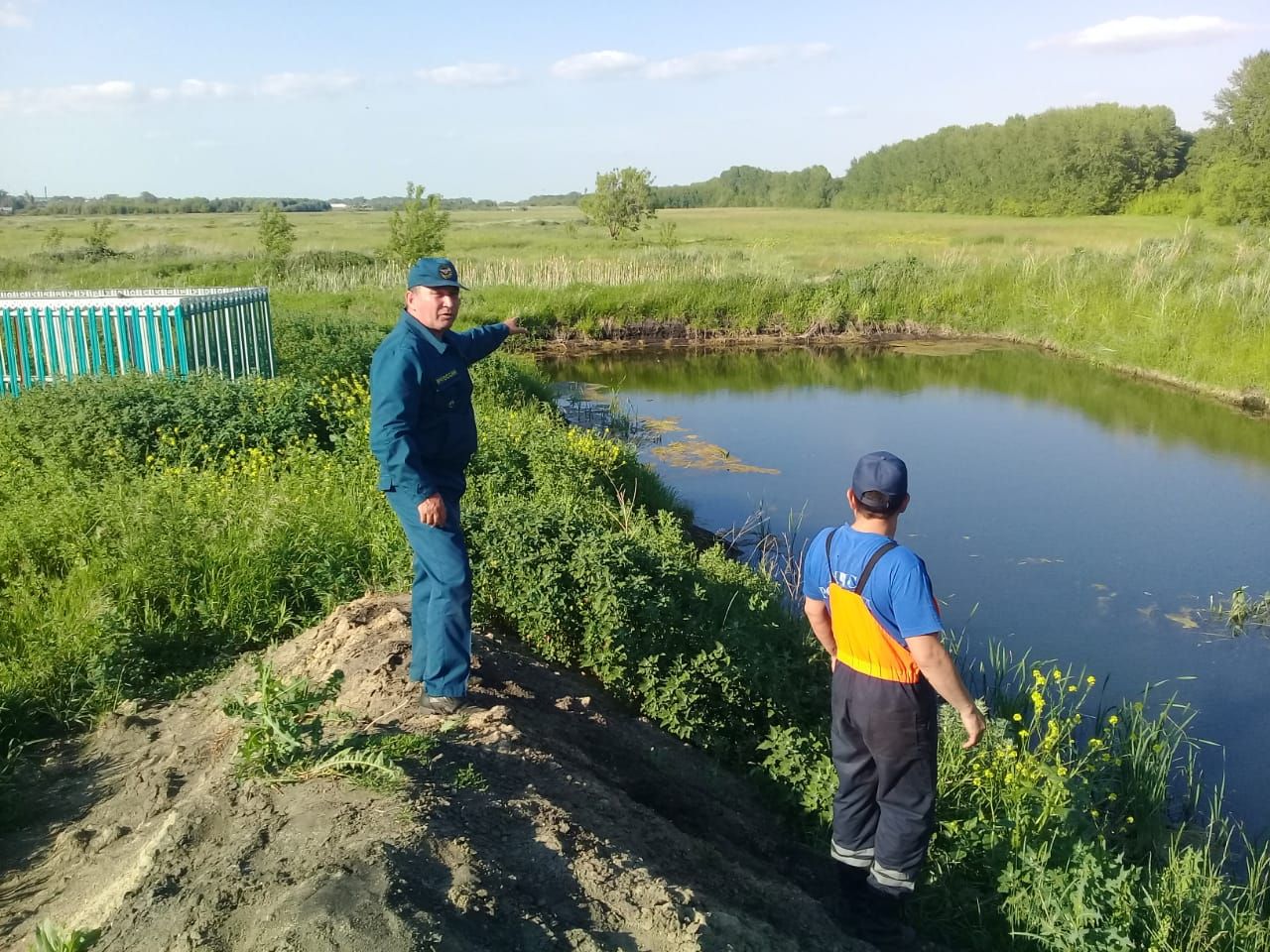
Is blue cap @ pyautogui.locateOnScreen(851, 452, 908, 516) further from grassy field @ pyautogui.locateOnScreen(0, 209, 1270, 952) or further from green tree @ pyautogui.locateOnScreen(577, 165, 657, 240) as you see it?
green tree @ pyautogui.locateOnScreen(577, 165, 657, 240)

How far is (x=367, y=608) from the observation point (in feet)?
18.6

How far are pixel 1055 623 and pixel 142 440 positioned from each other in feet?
24.4

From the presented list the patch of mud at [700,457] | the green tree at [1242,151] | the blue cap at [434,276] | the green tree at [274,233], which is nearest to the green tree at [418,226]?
the green tree at [274,233]

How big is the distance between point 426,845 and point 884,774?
1.65 metres

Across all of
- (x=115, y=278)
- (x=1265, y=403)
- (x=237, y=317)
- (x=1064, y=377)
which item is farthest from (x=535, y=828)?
(x=115, y=278)

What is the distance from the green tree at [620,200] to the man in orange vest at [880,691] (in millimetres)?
45211

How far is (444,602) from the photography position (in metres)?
4.34

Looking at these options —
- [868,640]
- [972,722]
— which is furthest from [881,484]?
[972,722]

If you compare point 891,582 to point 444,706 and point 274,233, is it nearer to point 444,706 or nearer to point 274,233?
point 444,706

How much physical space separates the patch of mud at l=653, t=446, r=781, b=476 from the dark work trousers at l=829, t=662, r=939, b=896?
919cm

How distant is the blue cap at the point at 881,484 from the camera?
3658 millimetres

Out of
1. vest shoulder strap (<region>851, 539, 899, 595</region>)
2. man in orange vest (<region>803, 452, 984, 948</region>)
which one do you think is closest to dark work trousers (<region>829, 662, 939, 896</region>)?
man in orange vest (<region>803, 452, 984, 948</region>)

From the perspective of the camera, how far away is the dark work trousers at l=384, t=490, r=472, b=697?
4340 millimetres

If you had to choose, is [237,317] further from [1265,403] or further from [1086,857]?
[1265,403]
